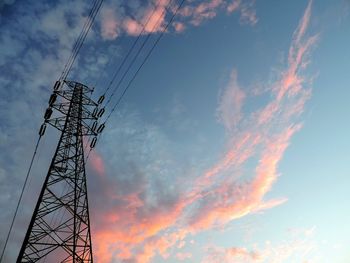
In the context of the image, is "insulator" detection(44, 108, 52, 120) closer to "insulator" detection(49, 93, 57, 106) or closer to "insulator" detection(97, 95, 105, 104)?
"insulator" detection(49, 93, 57, 106)

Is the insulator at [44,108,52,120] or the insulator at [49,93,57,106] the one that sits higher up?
the insulator at [49,93,57,106]

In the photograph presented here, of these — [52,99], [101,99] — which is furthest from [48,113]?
[101,99]

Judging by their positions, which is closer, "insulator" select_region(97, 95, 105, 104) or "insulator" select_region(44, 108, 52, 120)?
"insulator" select_region(44, 108, 52, 120)

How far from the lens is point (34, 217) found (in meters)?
16.6

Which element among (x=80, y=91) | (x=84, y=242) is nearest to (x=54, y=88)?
(x=80, y=91)

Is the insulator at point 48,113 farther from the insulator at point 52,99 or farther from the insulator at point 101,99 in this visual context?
the insulator at point 101,99

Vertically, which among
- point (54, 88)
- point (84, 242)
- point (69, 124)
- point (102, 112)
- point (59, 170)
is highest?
point (54, 88)

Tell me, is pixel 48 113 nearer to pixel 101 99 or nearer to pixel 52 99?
pixel 52 99

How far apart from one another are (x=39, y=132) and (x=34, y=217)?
7.71 m

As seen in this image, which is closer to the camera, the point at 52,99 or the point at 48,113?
the point at 48,113

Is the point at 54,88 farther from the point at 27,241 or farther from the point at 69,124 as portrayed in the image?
the point at 27,241

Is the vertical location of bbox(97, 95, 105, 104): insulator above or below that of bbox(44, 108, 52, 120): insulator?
above

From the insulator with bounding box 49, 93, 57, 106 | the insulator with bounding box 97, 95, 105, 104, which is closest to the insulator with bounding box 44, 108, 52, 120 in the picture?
the insulator with bounding box 49, 93, 57, 106

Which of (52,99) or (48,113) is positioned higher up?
(52,99)
